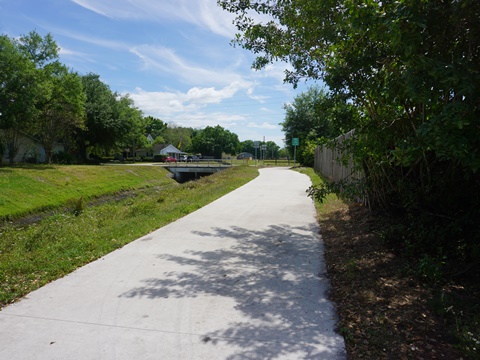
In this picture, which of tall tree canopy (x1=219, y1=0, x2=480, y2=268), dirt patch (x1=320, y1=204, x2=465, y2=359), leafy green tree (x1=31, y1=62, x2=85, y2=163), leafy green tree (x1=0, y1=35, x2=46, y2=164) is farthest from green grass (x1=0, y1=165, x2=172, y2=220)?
dirt patch (x1=320, y1=204, x2=465, y2=359)

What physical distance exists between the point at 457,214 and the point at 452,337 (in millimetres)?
2509

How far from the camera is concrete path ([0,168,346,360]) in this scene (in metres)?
2.98

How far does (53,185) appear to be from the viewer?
860 inches

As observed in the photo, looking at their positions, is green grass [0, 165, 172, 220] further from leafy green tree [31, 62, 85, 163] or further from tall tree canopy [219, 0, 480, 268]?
tall tree canopy [219, 0, 480, 268]

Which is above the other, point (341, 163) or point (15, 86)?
point (15, 86)

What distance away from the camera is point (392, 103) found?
504 cm

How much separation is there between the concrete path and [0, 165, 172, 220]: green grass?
43.9ft

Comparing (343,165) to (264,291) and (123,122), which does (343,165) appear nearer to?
(264,291)

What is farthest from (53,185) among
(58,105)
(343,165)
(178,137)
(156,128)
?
(156,128)

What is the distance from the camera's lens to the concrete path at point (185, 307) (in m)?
2.98

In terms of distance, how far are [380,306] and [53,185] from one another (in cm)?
2237

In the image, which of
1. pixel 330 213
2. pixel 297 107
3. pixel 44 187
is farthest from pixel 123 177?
pixel 330 213

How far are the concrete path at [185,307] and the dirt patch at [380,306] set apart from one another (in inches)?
7.2

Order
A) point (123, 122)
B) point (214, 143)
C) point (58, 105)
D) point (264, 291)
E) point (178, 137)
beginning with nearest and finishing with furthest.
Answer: point (264, 291), point (58, 105), point (123, 122), point (214, 143), point (178, 137)
